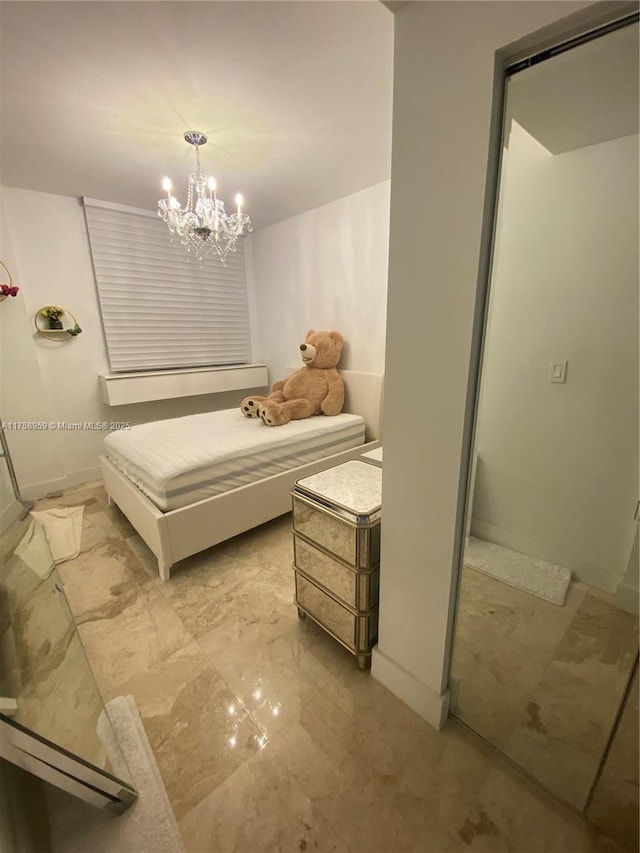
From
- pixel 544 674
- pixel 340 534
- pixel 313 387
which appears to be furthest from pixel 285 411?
pixel 544 674

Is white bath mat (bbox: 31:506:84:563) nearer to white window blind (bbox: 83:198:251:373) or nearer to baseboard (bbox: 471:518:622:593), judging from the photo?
white window blind (bbox: 83:198:251:373)

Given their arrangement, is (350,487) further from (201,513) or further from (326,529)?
(201,513)

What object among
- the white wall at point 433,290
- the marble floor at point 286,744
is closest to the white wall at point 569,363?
the white wall at point 433,290

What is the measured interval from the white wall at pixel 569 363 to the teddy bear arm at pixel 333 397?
6.14ft

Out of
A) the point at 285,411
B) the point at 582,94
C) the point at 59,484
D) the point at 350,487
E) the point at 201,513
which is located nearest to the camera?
the point at 582,94

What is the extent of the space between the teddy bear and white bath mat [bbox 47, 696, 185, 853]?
204 centimetres

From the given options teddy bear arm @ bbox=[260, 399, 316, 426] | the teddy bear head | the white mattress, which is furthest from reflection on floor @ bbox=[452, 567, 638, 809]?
the teddy bear head

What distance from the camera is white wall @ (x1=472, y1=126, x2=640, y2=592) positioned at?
0.85m

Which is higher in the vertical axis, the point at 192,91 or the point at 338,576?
the point at 192,91

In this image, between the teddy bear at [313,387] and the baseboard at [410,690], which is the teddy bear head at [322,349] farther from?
the baseboard at [410,690]

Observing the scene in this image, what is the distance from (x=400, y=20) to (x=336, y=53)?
82 cm

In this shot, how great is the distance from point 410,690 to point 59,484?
3.25m

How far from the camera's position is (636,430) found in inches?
34.7

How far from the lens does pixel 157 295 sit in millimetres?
3334
